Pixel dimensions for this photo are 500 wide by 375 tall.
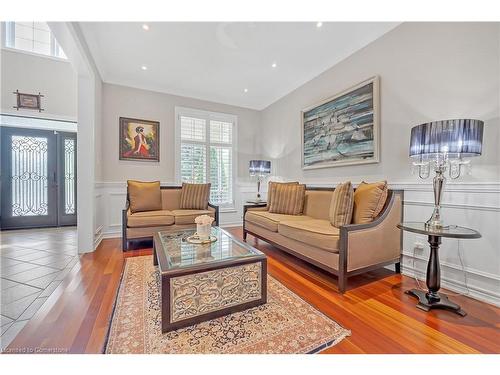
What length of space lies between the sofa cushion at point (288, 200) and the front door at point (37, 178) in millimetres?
4528

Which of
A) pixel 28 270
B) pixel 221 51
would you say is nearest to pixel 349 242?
pixel 221 51

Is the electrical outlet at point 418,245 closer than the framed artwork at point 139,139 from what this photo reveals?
Yes

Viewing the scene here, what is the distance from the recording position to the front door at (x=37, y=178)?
14.5 ft

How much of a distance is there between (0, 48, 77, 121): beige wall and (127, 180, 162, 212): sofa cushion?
2.12 m

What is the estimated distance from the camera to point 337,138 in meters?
3.21

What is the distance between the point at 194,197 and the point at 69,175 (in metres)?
3.18

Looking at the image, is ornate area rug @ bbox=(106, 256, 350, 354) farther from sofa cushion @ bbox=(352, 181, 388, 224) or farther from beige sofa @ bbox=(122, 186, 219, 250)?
beige sofa @ bbox=(122, 186, 219, 250)

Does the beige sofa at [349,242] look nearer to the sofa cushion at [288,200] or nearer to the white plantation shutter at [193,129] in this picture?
the sofa cushion at [288,200]

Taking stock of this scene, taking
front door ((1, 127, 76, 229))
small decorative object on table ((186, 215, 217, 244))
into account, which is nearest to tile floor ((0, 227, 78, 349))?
front door ((1, 127, 76, 229))

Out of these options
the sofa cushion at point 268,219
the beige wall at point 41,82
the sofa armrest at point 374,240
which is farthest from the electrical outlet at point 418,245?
the beige wall at point 41,82

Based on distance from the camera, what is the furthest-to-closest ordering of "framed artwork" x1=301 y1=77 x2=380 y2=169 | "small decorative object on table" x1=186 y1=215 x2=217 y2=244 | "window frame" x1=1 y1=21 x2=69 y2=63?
"window frame" x1=1 y1=21 x2=69 y2=63 < "framed artwork" x1=301 y1=77 x2=380 y2=169 < "small decorative object on table" x1=186 y1=215 x2=217 y2=244

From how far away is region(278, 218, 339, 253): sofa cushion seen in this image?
2035 millimetres

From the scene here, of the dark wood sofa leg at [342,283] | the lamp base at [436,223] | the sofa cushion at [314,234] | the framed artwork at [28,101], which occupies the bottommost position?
the dark wood sofa leg at [342,283]
